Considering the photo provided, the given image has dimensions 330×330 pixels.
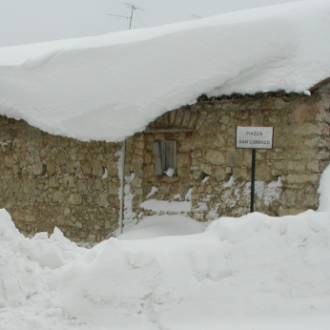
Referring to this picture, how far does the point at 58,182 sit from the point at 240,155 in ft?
9.73

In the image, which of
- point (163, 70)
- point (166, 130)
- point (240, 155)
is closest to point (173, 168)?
point (166, 130)

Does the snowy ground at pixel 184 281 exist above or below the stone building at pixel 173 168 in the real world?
below

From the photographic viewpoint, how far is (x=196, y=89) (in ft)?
24.2

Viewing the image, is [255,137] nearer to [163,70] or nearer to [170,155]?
[170,155]

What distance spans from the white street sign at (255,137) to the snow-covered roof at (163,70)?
1.04 metres

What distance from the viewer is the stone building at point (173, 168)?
22.7 feet

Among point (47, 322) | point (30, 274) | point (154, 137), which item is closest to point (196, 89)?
point (154, 137)

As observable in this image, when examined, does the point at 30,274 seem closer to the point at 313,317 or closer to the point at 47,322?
the point at 47,322

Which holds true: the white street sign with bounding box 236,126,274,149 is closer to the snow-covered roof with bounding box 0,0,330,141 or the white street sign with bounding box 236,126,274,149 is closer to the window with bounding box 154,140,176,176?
the snow-covered roof with bounding box 0,0,330,141

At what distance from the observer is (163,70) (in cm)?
784

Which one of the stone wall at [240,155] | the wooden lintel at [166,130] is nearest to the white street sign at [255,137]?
the stone wall at [240,155]

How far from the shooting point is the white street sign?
6012mm

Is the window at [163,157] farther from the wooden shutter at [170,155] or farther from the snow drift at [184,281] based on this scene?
the snow drift at [184,281]

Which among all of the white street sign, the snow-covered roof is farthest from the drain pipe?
the white street sign
